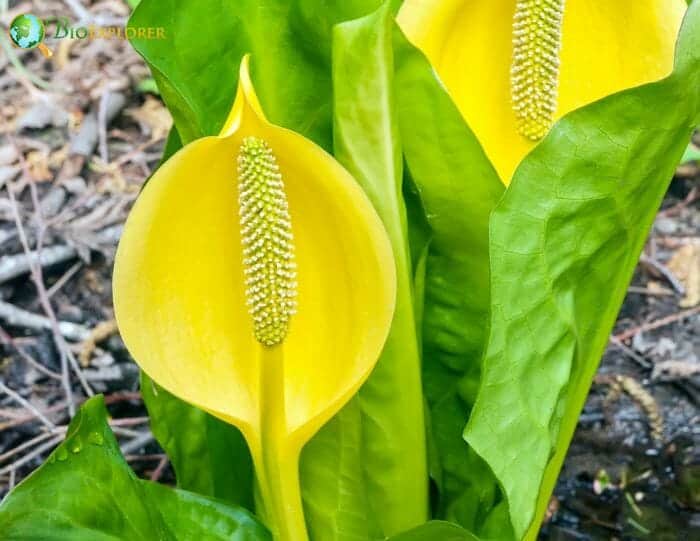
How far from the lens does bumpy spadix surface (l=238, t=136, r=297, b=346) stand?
→ 2.41ft

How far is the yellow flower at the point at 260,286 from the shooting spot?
0.76 meters

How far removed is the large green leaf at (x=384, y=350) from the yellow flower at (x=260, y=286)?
57 millimetres

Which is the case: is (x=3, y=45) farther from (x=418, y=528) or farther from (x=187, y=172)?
(x=418, y=528)

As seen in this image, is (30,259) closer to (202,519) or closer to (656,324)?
(202,519)

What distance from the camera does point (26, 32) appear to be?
1.40 meters

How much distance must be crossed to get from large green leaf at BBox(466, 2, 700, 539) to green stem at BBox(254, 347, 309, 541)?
166mm

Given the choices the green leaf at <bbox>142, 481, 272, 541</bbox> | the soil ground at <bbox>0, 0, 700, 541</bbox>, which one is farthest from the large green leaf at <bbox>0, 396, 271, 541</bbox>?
the soil ground at <bbox>0, 0, 700, 541</bbox>

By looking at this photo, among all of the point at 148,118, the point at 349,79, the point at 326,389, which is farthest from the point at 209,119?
the point at 148,118

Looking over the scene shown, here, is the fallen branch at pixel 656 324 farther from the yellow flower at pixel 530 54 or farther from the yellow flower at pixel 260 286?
the yellow flower at pixel 260 286

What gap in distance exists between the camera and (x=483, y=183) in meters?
0.88

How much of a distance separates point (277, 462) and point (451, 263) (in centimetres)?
25

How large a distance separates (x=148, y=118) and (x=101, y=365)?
22.0 inches

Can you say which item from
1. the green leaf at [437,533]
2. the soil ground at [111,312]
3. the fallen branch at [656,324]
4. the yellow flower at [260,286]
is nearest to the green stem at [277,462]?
the yellow flower at [260,286]

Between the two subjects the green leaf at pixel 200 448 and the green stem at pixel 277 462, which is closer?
the green stem at pixel 277 462
